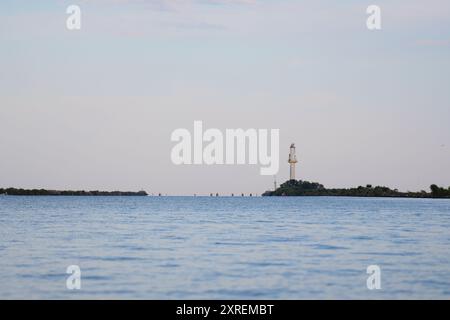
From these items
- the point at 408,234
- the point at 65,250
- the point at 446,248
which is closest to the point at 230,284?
the point at 65,250

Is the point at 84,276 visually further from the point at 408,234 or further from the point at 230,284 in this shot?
the point at 408,234

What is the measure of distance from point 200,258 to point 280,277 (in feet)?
28.6

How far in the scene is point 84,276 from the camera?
36656 mm

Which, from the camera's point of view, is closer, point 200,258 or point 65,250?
point 200,258

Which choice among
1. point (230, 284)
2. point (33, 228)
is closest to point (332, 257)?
point (230, 284)

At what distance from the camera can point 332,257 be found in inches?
1780

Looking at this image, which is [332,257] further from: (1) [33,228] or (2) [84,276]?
(1) [33,228]

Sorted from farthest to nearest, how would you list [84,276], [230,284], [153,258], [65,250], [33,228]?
[33,228] → [65,250] → [153,258] → [84,276] → [230,284]
